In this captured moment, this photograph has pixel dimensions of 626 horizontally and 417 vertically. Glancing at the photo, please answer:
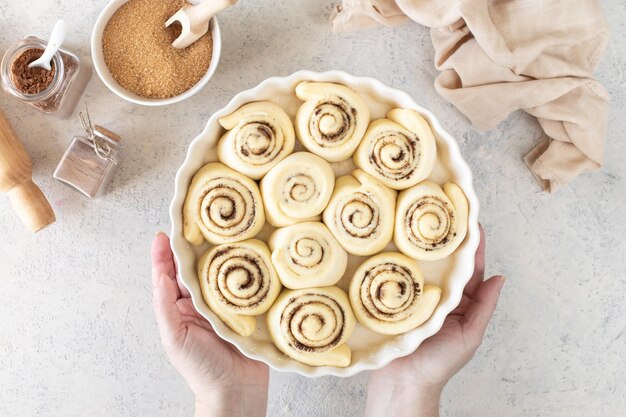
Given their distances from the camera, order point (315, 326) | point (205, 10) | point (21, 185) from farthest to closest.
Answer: point (21, 185)
point (205, 10)
point (315, 326)

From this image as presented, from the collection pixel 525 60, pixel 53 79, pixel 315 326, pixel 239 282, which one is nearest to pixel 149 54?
pixel 53 79

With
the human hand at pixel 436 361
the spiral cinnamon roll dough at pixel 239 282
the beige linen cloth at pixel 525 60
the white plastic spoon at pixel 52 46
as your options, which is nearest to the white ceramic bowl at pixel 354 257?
the spiral cinnamon roll dough at pixel 239 282

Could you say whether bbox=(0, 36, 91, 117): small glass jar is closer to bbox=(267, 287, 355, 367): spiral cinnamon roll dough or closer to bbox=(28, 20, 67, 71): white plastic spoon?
bbox=(28, 20, 67, 71): white plastic spoon

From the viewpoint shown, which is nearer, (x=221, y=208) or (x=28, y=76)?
(x=221, y=208)

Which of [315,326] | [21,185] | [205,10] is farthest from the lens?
[21,185]

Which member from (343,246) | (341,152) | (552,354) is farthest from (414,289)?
(552,354)

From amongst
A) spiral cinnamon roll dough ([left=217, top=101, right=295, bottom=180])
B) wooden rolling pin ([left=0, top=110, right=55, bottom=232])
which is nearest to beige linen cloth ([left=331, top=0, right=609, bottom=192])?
spiral cinnamon roll dough ([left=217, top=101, right=295, bottom=180])

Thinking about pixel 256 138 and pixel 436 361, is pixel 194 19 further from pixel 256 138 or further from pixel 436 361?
pixel 436 361
